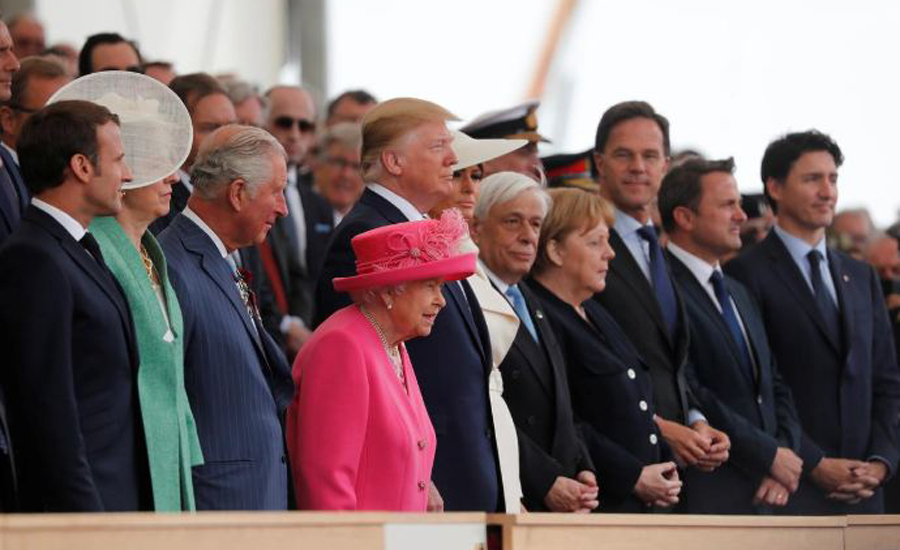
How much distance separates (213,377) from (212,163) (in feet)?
1.81

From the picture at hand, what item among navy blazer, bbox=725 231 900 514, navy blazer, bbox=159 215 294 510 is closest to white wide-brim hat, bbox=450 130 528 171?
navy blazer, bbox=159 215 294 510

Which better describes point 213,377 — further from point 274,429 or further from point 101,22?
point 101,22

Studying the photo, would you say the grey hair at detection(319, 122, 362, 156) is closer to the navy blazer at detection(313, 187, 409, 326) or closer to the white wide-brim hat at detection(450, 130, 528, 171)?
the white wide-brim hat at detection(450, 130, 528, 171)

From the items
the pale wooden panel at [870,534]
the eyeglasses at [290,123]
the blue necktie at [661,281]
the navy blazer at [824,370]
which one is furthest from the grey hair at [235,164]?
the eyeglasses at [290,123]

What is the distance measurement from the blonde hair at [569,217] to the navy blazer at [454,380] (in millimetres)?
824

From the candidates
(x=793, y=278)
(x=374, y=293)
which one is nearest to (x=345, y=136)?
(x=793, y=278)

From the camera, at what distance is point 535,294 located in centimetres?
523

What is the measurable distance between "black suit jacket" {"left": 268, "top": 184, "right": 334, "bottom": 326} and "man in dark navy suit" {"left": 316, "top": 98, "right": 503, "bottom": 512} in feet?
5.76

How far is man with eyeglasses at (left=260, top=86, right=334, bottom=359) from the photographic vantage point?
630 centimetres

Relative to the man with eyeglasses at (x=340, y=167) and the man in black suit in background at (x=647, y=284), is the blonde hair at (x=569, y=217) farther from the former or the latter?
the man with eyeglasses at (x=340, y=167)

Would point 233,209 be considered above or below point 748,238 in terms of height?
above

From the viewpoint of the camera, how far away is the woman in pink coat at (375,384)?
3.83 metres

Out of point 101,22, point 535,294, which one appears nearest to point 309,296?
point 535,294

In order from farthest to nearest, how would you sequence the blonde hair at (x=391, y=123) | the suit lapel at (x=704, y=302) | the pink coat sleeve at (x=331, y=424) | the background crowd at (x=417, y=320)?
the suit lapel at (x=704, y=302) < the blonde hair at (x=391, y=123) < the pink coat sleeve at (x=331, y=424) < the background crowd at (x=417, y=320)
